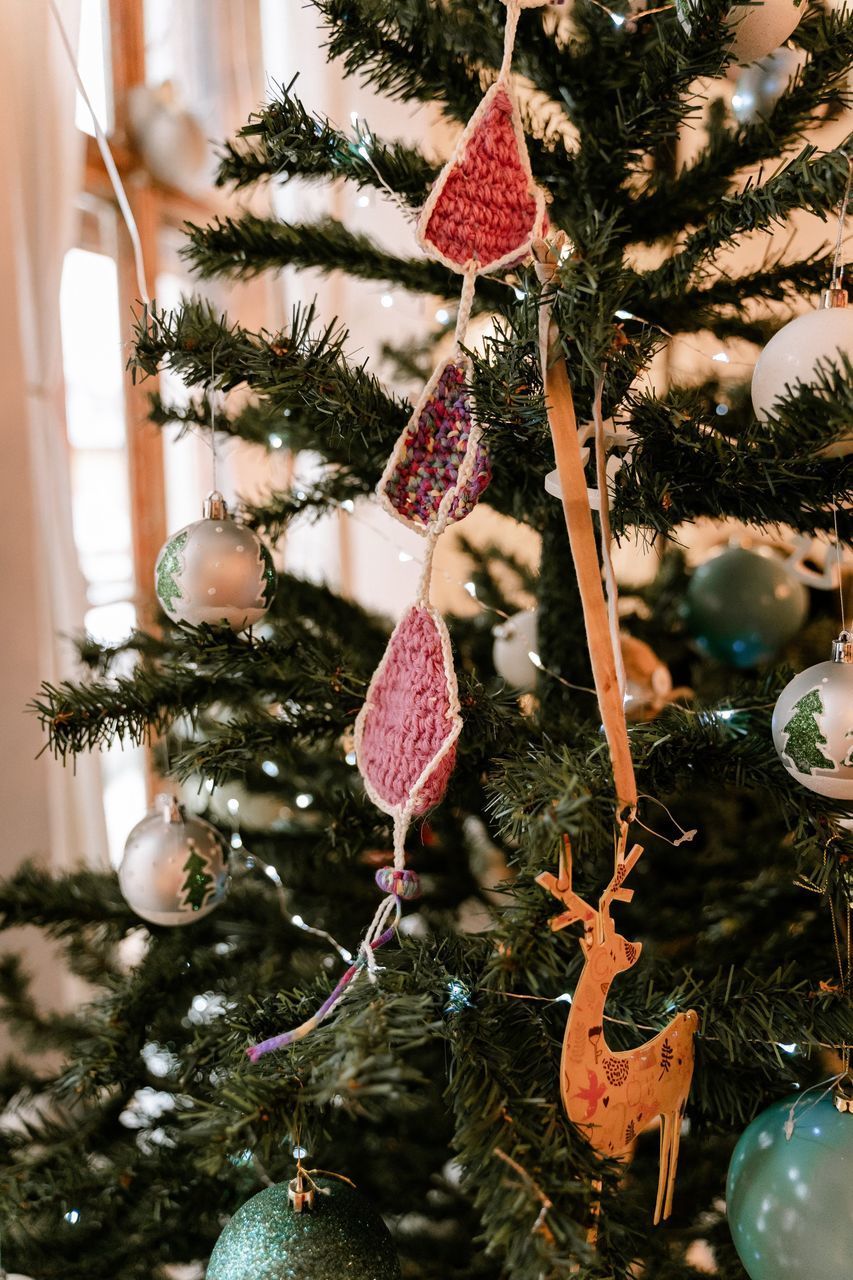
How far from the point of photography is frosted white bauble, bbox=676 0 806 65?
45cm

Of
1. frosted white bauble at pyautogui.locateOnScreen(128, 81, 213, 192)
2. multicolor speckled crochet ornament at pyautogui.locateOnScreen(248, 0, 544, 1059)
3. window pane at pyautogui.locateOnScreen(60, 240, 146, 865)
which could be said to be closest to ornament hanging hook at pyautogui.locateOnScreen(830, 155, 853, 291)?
→ multicolor speckled crochet ornament at pyautogui.locateOnScreen(248, 0, 544, 1059)

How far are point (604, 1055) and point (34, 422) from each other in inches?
42.6

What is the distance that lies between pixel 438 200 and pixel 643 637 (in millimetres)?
512

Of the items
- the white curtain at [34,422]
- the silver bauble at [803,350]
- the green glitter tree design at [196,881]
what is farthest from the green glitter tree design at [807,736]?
the white curtain at [34,422]

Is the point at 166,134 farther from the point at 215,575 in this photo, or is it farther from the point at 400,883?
the point at 400,883

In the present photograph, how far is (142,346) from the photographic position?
0.50m

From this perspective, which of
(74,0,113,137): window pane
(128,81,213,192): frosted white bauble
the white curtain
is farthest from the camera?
(128,81,213,192): frosted white bauble

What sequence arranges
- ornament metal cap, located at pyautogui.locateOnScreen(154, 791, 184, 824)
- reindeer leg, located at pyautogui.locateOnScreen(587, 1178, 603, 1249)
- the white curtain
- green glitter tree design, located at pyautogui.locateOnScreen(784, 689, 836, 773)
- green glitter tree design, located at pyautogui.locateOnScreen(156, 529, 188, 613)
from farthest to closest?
the white curtain → ornament metal cap, located at pyautogui.locateOnScreen(154, 791, 184, 824) → green glitter tree design, located at pyautogui.locateOnScreen(156, 529, 188, 613) → green glitter tree design, located at pyautogui.locateOnScreen(784, 689, 836, 773) → reindeer leg, located at pyautogui.locateOnScreen(587, 1178, 603, 1249)

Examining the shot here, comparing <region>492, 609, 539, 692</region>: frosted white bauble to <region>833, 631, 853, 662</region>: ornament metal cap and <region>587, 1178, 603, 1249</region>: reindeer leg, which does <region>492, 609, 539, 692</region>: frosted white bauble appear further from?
<region>587, 1178, 603, 1249</region>: reindeer leg

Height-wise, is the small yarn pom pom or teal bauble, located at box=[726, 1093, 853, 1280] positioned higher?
the small yarn pom pom

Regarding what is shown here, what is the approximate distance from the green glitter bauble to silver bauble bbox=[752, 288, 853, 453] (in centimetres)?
37

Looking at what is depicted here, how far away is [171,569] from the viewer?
0.54m

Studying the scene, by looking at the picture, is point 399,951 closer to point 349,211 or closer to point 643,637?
point 643,637

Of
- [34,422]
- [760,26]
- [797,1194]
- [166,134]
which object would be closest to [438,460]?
[760,26]
